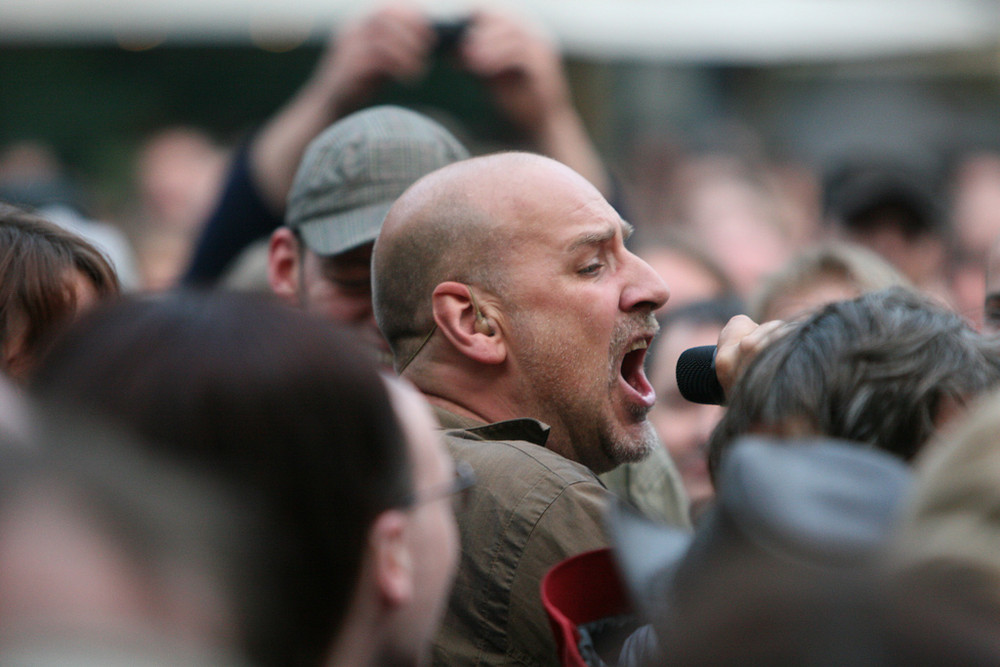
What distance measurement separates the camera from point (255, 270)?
12.9 feet

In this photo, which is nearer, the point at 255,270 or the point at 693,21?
the point at 255,270

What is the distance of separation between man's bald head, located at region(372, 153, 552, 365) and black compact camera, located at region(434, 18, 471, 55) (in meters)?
1.34

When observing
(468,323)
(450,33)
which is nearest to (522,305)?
(468,323)

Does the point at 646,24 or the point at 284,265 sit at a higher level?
the point at 284,265

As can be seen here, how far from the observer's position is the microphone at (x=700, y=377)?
1.96m

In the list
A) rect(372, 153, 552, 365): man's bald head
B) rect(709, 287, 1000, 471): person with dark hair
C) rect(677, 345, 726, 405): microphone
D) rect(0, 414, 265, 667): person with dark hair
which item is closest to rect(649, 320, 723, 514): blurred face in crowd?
rect(372, 153, 552, 365): man's bald head

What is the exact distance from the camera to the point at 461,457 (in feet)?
6.75

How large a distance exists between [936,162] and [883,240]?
8.11 meters

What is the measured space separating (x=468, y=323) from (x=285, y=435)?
119 cm

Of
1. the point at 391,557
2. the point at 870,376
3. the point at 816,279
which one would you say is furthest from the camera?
the point at 816,279

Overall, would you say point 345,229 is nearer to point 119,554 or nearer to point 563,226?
point 563,226

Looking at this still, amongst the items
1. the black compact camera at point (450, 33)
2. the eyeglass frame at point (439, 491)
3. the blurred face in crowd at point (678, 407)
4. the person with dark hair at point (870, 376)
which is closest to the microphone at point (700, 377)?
the person with dark hair at point (870, 376)

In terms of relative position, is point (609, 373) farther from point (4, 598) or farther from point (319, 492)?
point (4, 598)

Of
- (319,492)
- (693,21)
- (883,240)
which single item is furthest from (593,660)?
Result: (693,21)
